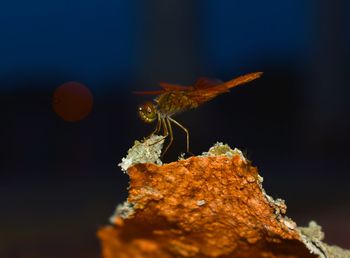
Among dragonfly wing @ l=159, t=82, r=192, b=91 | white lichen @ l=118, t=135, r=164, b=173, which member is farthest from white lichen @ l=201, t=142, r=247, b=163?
dragonfly wing @ l=159, t=82, r=192, b=91

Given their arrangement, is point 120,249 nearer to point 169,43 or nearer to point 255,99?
point 169,43

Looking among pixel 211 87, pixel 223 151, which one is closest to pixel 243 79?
pixel 211 87

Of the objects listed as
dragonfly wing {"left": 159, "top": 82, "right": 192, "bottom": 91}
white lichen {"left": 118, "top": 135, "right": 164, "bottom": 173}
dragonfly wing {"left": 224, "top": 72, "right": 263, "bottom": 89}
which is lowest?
white lichen {"left": 118, "top": 135, "right": 164, "bottom": 173}

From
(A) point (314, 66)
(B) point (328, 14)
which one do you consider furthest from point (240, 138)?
(B) point (328, 14)

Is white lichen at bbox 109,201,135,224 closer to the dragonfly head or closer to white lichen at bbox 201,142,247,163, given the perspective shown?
white lichen at bbox 201,142,247,163

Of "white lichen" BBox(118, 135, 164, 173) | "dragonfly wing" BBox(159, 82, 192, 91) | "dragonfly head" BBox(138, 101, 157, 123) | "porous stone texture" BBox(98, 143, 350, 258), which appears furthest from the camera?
"dragonfly head" BBox(138, 101, 157, 123)

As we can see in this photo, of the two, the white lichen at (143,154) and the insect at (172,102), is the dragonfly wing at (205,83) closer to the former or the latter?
the insect at (172,102)

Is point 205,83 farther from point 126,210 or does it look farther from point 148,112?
point 126,210
